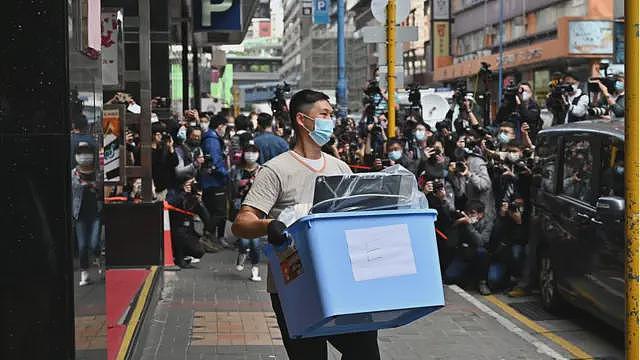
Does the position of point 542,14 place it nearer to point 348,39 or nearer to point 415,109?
point 415,109

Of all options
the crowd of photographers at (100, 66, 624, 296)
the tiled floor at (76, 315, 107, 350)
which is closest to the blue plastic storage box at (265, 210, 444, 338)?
the tiled floor at (76, 315, 107, 350)

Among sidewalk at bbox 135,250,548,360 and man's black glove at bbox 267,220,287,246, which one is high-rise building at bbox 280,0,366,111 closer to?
sidewalk at bbox 135,250,548,360

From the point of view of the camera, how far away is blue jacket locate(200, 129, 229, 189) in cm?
1458

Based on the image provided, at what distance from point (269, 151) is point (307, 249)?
29.3 ft

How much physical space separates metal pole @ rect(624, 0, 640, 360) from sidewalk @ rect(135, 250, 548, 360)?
12.1 ft

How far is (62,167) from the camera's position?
4039mm

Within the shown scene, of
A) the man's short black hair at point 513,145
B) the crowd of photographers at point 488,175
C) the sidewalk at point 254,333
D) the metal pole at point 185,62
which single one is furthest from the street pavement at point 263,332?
the metal pole at point 185,62

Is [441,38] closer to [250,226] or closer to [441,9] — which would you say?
[441,9]

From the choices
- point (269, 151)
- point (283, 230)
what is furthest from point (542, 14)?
point (283, 230)

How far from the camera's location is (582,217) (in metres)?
8.76

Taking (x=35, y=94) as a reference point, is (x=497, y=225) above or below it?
below

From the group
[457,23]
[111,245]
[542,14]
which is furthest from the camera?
[457,23]

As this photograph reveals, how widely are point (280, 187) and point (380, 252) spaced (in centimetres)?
82

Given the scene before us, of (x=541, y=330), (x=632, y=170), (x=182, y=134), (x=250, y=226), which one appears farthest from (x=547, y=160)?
(x=250, y=226)
